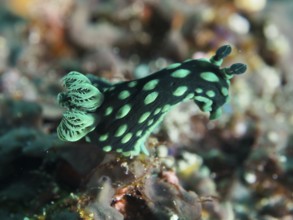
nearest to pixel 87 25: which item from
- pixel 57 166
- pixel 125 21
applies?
pixel 125 21

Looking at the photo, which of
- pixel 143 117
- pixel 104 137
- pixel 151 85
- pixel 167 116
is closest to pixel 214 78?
pixel 151 85

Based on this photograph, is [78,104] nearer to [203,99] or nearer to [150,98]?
[150,98]

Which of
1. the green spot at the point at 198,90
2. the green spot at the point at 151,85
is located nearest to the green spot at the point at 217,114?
the green spot at the point at 198,90

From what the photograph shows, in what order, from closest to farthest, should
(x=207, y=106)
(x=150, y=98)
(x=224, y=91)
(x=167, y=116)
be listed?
1. (x=150, y=98)
2. (x=224, y=91)
3. (x=207, y=106)
4. (x=167, y=116)

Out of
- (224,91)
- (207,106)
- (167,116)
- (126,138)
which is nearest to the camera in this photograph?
(126,138)

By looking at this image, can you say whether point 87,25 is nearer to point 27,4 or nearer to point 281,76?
point 27,4

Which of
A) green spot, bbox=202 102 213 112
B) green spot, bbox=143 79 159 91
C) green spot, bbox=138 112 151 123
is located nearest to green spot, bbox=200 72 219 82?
green spot, bbox=202 102 213 112
